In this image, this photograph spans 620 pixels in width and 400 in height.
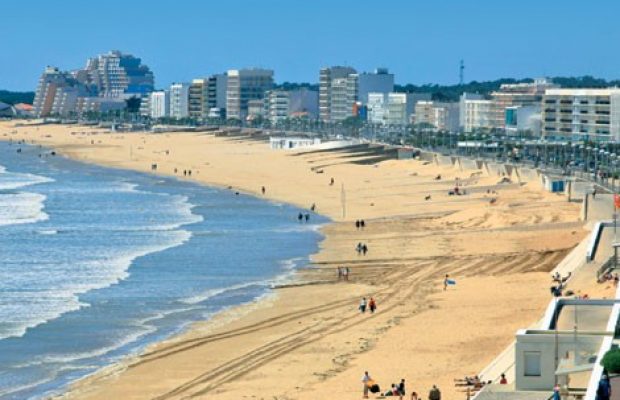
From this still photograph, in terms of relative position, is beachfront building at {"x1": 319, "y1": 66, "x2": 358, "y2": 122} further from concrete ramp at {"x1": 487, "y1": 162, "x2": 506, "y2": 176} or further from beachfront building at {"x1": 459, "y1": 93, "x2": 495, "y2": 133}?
concrete ramp at {"x1": 487, "y1": 162, "x2": 506, "y2": 176}

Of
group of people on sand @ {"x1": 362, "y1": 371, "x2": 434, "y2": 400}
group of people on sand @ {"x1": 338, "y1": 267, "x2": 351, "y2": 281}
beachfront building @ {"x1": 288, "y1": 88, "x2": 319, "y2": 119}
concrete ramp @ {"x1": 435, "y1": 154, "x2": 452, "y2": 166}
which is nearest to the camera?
group of people on sand @ {"x1": 362, "y1": 371, "x2": 434, "y2": 400}

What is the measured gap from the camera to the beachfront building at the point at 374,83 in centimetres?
17025

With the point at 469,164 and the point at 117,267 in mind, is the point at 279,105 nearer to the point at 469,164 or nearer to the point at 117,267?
the point at 469,164

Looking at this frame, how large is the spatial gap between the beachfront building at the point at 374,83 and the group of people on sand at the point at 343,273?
12621cm

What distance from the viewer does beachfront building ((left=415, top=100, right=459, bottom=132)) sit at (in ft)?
469

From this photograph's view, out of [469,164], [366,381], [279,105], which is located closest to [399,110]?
[279,105]

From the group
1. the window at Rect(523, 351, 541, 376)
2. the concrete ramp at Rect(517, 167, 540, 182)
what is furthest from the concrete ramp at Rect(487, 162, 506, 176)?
the window at Rect(523, 351, 541, 376)

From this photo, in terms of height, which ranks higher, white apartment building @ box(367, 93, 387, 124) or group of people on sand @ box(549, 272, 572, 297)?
white apartment building @ box(367, 93, 387, 124)

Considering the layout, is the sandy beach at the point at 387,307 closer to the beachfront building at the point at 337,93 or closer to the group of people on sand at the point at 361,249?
the group of people on sand at the point at 361,249

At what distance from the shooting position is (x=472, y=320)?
3209cm

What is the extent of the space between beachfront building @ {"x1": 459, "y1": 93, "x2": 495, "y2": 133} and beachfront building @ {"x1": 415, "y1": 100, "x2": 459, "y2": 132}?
2.50 ft

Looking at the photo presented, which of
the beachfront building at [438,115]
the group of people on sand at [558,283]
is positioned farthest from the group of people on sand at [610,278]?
the beachfront building at [438,115]

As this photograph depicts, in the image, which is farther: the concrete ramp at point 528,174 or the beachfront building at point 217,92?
the beachfront building at point 217,92

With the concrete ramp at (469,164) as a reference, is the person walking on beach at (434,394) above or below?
below
